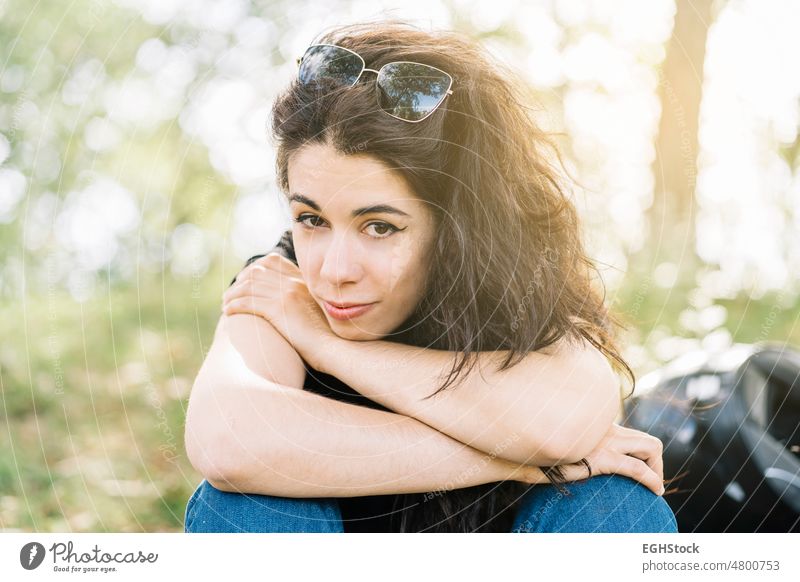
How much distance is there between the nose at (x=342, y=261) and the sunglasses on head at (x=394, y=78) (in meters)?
0.19

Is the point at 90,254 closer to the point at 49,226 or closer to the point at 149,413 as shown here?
the point at 49,226

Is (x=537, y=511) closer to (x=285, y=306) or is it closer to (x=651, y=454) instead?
(x=651, y=454)

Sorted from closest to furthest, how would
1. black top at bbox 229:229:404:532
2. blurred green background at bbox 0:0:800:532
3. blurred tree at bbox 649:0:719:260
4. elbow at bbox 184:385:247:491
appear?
1. elbow at bbox 184:385:247:491
2. black top at bbox 229:229:404:532
3. blurred green background at bbox 0:0:800:532
4. blurred tree at bbox 649:0:719:260

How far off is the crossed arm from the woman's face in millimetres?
88

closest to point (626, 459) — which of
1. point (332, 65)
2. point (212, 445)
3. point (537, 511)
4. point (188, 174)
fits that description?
point (537, 511)

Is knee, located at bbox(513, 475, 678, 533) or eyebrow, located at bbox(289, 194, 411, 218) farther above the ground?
eyebrow, located at bbox(289, 194, 411, 218)

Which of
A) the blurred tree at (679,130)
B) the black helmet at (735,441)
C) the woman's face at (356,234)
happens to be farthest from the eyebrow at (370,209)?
the blurred tree at (679,130)

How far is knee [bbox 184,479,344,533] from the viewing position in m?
1.00

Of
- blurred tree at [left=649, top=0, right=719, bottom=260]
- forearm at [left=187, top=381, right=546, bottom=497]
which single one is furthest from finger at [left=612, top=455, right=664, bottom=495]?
blurred tree at [left=649, top=0, right=719, bottom=260]

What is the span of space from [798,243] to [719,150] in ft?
1.01

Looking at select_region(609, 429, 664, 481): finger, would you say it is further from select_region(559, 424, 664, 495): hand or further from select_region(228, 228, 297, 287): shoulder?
select_region(228, 228, 297, 287): shoulder

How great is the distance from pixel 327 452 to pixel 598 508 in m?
0.41
